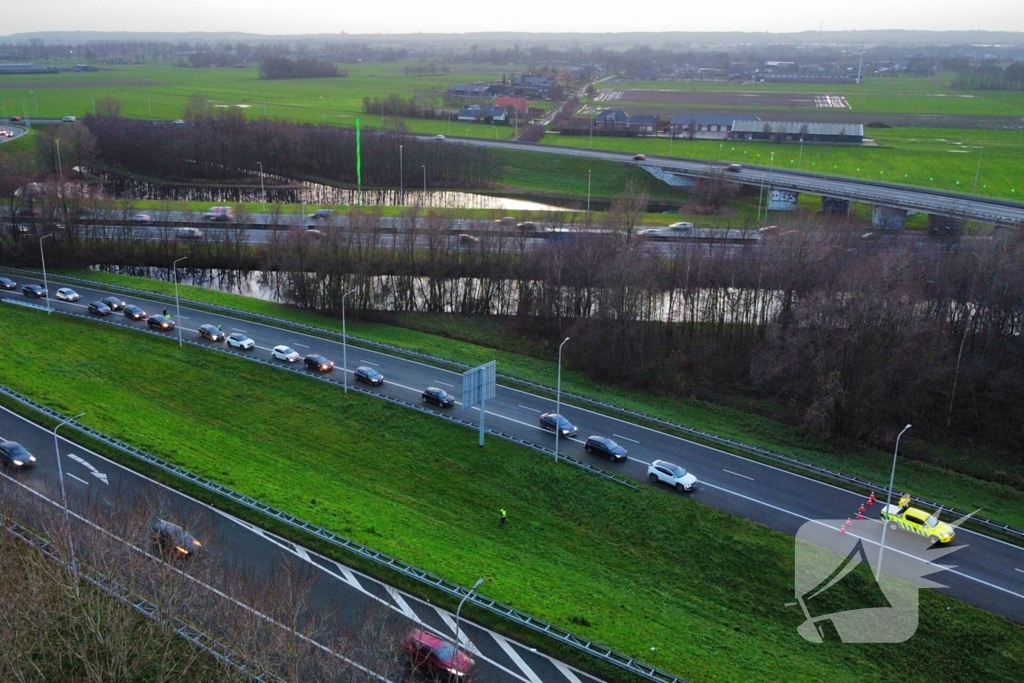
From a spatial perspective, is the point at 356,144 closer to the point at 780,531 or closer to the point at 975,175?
the point at 975,175

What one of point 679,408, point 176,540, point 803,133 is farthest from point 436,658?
point 803,133

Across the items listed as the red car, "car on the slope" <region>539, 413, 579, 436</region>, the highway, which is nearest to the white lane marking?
the red car

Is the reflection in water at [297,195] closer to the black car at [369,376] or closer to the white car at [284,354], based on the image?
the white car at [284,354]

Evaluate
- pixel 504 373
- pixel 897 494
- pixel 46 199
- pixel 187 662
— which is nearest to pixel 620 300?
pixel 504 373

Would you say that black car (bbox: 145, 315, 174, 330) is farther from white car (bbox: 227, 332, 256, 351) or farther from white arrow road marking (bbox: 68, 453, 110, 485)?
white arrow road marking (bbox: 68, 453, 110, 485)

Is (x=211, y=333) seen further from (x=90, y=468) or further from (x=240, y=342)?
(x=90, y=468)

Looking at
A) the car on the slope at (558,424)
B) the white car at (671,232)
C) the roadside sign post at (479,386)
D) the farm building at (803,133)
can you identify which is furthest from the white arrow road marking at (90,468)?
the farm building at (803,133)
